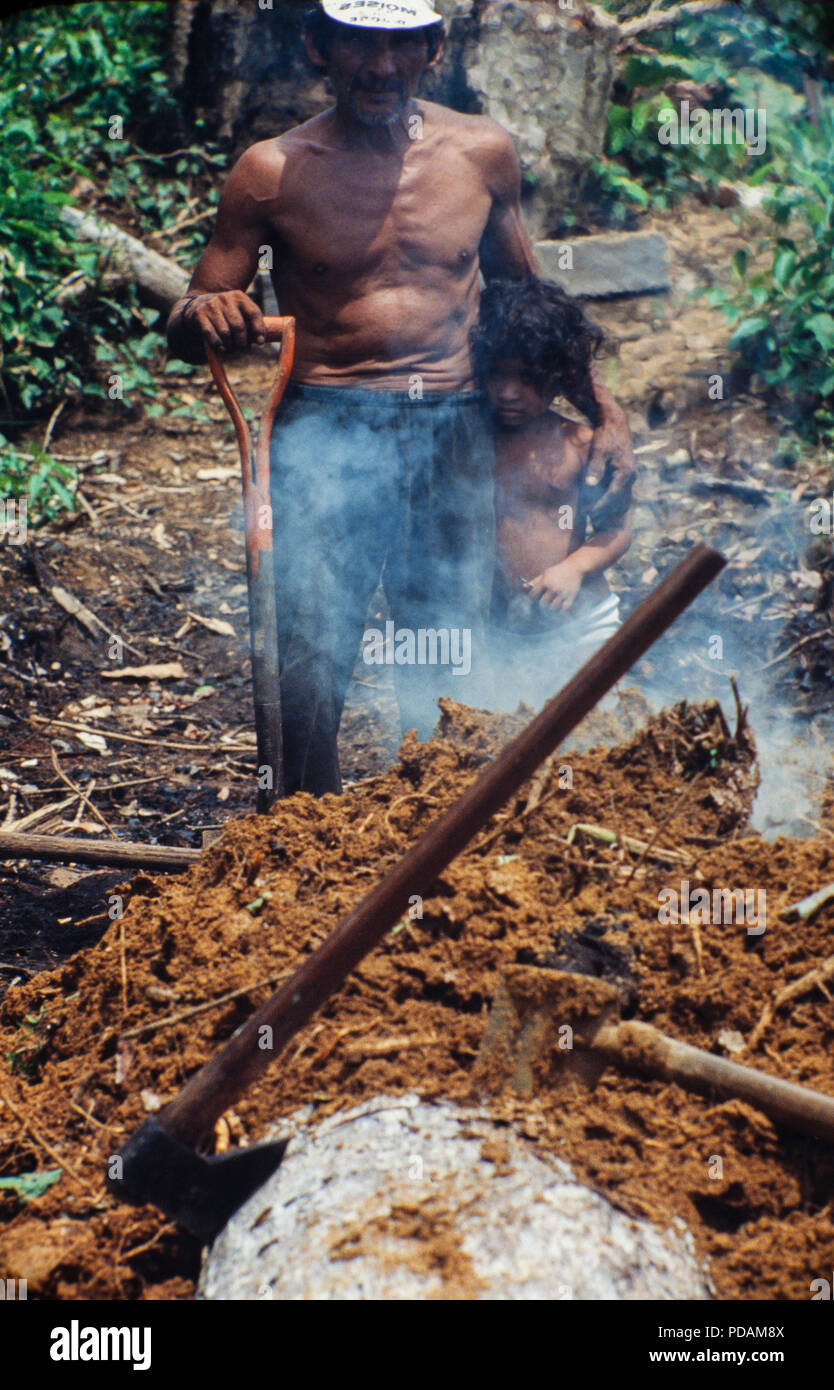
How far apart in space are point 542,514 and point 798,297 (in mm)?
3634

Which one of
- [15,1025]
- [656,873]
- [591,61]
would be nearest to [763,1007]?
[656,873]

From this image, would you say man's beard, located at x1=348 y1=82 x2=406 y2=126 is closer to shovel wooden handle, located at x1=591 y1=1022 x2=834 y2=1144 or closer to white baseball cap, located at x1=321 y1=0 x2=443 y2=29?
white baseball cap, located at x1=321 y1=0 x2=443 y2=29

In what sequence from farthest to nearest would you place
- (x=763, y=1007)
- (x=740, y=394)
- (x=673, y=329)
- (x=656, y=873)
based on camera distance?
(x=673, y=329), (x=740, y=394), (x=656, y=873), (x=763, y=1007)

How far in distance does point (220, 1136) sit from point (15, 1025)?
965 millimetres

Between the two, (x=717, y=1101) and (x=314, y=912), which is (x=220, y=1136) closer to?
(x=314, y=912)

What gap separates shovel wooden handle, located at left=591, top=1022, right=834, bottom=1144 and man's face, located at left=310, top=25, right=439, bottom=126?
3241 millimetres

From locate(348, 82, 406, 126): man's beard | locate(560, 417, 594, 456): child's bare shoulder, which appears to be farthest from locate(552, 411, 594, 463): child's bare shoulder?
locate(348, 82, 406, 126): man's beard

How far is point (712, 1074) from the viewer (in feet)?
7.30

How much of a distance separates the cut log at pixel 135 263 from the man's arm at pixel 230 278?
4.45 m

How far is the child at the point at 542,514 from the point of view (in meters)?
4.32

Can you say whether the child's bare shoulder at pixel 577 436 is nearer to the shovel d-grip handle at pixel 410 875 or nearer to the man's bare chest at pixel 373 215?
the man's bare chest at pixel 373 215

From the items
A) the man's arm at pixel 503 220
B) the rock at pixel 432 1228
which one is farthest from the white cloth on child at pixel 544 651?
the rock at pixel 432 1228

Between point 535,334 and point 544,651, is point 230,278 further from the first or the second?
point 544,651

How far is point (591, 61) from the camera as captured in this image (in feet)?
25.7
